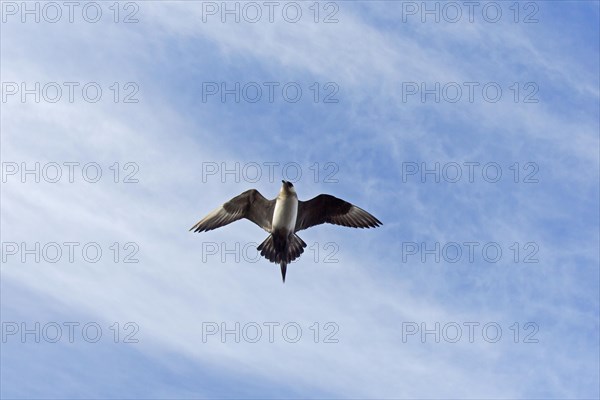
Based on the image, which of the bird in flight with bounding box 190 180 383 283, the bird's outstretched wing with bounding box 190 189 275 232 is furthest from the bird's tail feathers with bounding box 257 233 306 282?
the bird's outstretched wing with bounding box 190 189 275 232

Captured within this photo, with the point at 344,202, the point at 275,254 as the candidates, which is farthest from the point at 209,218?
the point at 344,202

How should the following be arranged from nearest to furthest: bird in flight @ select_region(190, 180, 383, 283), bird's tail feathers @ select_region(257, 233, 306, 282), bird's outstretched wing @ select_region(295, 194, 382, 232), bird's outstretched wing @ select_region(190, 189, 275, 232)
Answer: bird's tail feathers @ select_region(257, 233, 306, 282)
bird in flight @ select_region(190, 180, 383, 283)
bird's outstretched wing @ select_region(190, 189, 275, 232)
bird's outstretched wing @ select_region(295, 194, 382, 232)

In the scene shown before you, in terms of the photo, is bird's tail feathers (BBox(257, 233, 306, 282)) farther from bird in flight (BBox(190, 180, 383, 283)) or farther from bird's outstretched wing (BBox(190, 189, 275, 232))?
bird's outstretched wing (BBox(190, 189, 275, 232))

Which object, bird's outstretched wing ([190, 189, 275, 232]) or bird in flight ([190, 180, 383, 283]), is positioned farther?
bird's outstretched wing ([190, 189, 275, 232])

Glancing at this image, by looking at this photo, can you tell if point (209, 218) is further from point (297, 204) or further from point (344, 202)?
point (344, 202)

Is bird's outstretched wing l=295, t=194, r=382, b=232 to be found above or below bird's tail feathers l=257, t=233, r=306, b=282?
above

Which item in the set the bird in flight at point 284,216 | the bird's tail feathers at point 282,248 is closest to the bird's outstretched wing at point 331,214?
the bird in flight at point 284,216

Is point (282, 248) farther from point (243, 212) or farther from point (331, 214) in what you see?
point (331, 214)

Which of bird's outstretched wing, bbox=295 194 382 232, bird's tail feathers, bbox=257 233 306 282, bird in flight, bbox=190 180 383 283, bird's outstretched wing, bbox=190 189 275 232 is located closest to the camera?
bird's tail feathers, bbox=257 233 306 282

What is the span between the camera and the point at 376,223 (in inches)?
690

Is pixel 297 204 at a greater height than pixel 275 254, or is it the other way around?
pixel 297 204

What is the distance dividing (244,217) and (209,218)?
87 centimetres

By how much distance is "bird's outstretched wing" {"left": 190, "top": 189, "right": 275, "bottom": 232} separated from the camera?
1669 cm

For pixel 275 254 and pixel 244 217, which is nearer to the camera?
pixel 275 254
